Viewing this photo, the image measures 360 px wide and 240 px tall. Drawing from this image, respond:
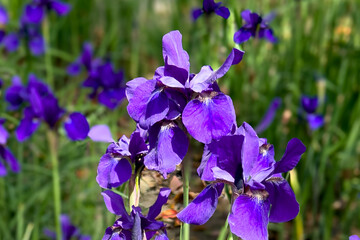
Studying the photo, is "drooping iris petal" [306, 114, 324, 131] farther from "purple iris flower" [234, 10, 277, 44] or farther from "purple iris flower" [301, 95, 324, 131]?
"purple iris flower" [234, 10, 277, 44]

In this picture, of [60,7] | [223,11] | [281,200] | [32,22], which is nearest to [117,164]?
[281,200]

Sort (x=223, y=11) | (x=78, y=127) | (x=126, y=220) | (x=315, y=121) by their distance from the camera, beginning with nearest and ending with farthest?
1. (x=126, y=220)
2. (x=223, y=11)
3. (x=78, y=127)
4. (x=315, y=121)

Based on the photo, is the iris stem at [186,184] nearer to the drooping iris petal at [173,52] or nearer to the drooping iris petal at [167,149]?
the drooping iris petal at [167,149]

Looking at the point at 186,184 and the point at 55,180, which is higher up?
the point at 186,184

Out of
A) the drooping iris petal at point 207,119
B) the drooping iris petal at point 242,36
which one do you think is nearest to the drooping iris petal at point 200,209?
the drooping iris petal at point 207,119

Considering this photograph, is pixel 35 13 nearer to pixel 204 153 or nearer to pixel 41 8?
pixel 41 8

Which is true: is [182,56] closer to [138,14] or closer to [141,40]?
[138,14]
